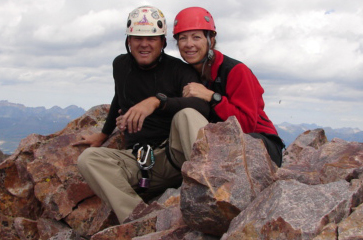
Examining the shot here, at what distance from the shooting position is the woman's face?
9.84 metres

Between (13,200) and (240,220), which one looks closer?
(240,220)

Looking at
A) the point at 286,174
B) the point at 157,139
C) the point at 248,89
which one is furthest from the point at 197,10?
the point at 286,174

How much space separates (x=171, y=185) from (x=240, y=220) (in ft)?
16.1

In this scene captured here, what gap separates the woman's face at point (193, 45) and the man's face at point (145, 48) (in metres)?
0.74

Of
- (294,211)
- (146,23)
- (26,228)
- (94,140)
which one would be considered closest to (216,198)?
(294,211)

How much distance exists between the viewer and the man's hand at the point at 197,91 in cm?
925

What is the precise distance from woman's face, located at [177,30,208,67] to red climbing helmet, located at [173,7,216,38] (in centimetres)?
12

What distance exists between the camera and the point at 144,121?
33.7 ft

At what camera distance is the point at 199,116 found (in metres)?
8.68

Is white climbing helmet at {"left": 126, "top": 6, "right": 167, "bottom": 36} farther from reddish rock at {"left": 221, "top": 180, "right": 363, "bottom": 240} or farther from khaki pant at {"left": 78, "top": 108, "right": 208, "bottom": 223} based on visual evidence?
reddish rock at {"left": 221, "top": 180, "right": 363, "bottom": 240}

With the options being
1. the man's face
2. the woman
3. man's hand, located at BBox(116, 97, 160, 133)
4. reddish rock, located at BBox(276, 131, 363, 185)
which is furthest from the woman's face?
reddish rock, located at BBox(276, 131, 363, 185)

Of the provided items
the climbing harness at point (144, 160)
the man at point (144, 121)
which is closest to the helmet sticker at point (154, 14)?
the man at point (144, 121)

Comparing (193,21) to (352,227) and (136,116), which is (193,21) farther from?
(352,227)

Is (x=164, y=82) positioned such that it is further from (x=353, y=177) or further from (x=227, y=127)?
(x=353, y=177)
